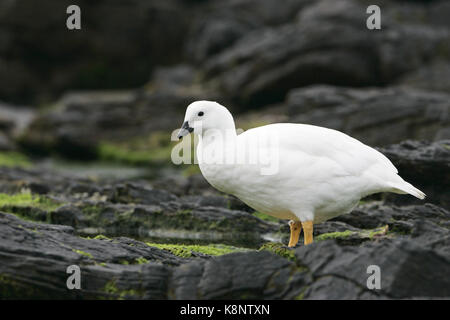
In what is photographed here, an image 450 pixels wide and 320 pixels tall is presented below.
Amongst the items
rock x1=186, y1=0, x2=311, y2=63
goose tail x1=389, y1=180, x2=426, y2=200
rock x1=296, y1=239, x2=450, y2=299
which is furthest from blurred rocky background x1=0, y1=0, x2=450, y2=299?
goose tail x1=389, y1=180, x2=426, y2=200

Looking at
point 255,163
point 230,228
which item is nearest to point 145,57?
point 230,228

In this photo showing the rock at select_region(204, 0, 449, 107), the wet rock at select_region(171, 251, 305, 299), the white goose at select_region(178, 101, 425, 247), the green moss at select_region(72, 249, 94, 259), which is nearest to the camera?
the wet rock at select_region(171, 251, 305, 299)

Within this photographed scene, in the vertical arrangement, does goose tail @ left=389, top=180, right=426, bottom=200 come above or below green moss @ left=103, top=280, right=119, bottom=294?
above

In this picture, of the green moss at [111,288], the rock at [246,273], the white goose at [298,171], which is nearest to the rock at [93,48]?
the white goose at [298,171]

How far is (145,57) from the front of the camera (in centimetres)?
4656

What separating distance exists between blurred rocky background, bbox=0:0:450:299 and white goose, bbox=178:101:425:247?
665mm

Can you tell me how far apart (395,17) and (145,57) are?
691 inches

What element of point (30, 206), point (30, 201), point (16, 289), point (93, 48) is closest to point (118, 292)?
point (16, 289)

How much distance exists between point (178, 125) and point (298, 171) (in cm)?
2274

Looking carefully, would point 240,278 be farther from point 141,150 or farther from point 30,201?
point 141,150

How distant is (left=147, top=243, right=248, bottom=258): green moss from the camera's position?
362 inches

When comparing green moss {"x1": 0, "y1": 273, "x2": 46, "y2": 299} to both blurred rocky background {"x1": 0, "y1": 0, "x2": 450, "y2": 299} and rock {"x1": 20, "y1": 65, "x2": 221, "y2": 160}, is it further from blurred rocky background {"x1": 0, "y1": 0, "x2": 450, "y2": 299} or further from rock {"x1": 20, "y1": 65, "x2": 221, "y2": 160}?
rock {"x1": 20, "y1": 65, "x2": 221, "y2": 160}
